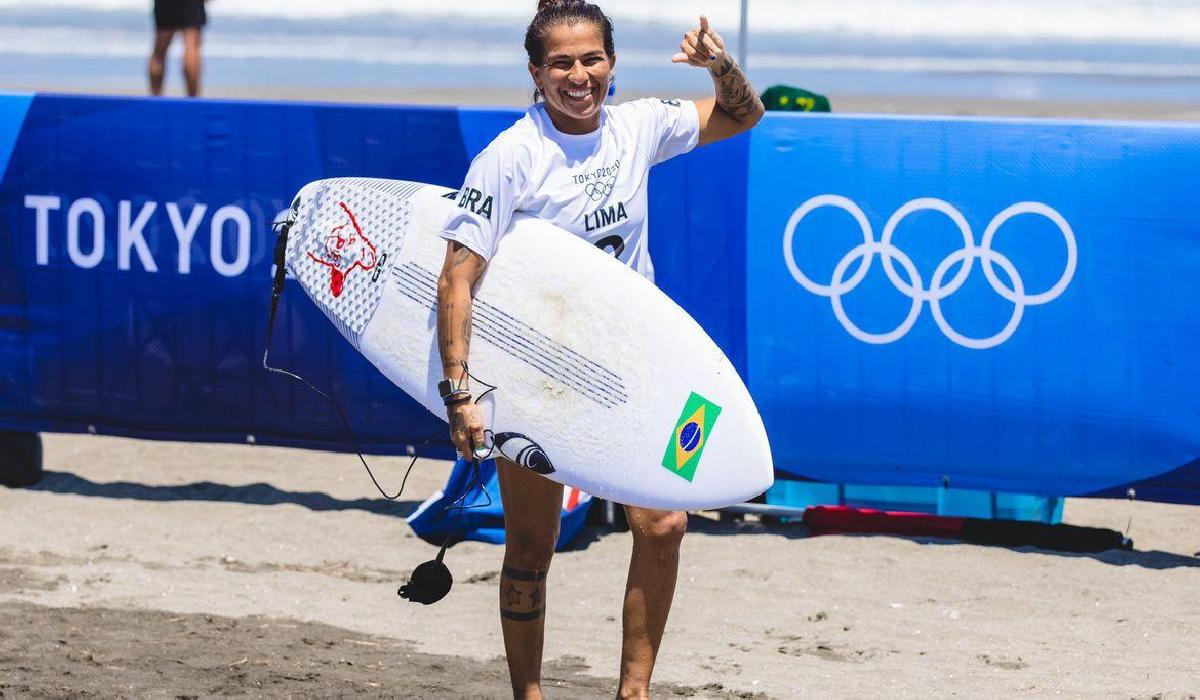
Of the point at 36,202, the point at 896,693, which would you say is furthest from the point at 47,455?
the point at 896,693

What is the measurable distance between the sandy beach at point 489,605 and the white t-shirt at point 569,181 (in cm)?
145

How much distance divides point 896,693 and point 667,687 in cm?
65

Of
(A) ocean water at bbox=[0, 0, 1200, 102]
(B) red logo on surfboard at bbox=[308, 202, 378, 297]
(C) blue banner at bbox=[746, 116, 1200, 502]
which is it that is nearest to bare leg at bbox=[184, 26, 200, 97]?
(C) blue banner at bbox=[746, 116, 1200, 502]

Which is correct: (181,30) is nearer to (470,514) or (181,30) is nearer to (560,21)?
(470,514)

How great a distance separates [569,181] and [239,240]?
3.07m

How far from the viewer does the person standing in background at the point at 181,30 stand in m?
10.8

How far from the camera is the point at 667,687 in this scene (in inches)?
201

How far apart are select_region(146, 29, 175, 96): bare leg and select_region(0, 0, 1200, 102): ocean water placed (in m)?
8.89

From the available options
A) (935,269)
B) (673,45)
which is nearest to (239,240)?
(935,269)

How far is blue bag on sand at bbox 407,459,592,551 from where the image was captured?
21.6ft

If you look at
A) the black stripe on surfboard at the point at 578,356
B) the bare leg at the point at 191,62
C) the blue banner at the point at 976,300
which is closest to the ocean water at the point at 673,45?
the bare leg at the point at 191,62

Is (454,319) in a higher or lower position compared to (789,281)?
higher

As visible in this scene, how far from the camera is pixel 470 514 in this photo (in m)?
6.68

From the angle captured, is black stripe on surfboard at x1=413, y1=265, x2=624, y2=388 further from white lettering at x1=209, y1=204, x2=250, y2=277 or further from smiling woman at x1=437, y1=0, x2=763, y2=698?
white lettering at x1=209, y1=204, x2=250, y2=277
